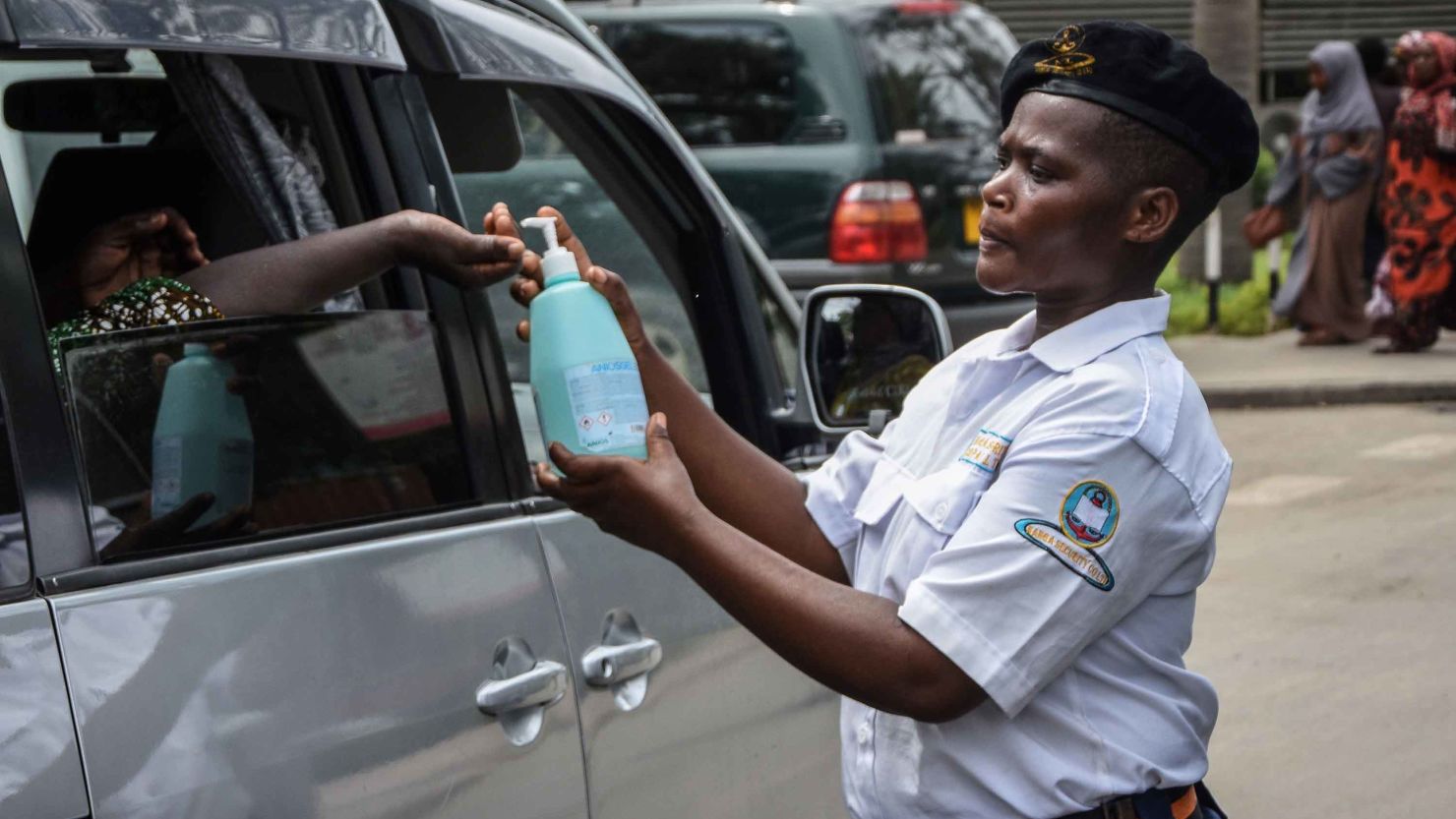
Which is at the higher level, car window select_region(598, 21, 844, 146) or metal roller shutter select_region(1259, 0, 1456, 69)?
car window select_region(598, 21, 844, 146)

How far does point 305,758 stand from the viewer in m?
1.98

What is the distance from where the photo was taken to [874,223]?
930 centimetres

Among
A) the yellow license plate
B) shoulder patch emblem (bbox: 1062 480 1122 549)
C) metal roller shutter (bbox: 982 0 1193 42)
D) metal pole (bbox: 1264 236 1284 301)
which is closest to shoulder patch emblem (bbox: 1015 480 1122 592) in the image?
shoulder patch emblem (bbox: 1062 480 1122 549)

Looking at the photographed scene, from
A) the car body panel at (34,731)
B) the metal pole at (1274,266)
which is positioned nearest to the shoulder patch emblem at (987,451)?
the car body panel at (34,731)

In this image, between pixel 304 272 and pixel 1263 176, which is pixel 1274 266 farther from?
pixel 304 272

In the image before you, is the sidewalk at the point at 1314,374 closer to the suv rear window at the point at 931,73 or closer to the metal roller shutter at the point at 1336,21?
the suv rear window at the point at 931,73

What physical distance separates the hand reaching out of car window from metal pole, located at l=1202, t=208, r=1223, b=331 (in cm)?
1153

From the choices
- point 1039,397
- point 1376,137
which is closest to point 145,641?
point 1039,397

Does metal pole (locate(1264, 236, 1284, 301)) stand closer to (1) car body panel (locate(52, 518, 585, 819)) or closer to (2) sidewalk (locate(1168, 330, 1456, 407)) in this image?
(2) sidewalk (locate(1168, 330, 1456, 407))

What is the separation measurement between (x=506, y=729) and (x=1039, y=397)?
744 mm

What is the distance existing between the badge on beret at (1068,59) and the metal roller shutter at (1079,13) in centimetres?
1896

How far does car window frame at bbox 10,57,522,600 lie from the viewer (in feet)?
6.34

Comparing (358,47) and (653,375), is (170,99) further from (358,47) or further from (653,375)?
(653,375)

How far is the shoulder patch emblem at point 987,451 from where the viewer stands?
196 centimetres
